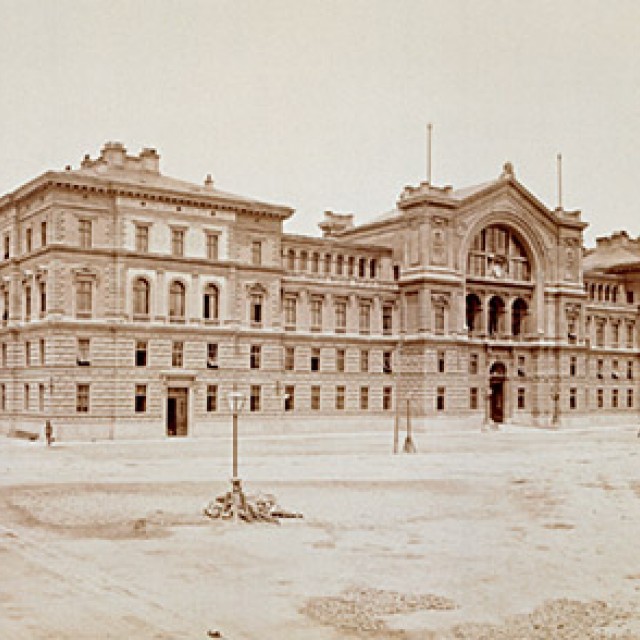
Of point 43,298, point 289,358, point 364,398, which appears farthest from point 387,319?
point 43,298

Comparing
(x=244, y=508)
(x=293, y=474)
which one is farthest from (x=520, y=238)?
(x=244, y=508)

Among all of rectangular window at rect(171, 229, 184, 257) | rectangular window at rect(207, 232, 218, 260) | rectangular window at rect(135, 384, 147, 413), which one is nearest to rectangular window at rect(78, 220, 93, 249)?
rectangular window at rect(171, 229, 184, 257)

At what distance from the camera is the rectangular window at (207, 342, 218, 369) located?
199 feet

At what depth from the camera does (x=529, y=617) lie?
48.6 feet

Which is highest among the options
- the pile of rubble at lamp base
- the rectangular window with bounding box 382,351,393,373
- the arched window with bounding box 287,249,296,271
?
the arched window with bounding box 287,249,296,271

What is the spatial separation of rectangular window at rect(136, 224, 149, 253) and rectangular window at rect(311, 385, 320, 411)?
1679 cm

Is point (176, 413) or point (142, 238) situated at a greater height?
point (142, 238)

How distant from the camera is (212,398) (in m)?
60.7

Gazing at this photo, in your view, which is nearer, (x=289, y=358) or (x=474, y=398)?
(x=289, y=358)

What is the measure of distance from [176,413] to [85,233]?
13.0 meters

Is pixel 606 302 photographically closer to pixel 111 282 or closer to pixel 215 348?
pixel 215 348

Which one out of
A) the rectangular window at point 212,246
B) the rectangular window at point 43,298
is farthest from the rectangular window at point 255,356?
the rectangular window at point 43,298

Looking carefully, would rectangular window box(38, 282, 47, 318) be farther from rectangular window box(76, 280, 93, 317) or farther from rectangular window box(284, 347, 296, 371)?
rectangular window box(284, 347, 296, 371)

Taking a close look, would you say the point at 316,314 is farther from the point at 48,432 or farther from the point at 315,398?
the point at 48,432
